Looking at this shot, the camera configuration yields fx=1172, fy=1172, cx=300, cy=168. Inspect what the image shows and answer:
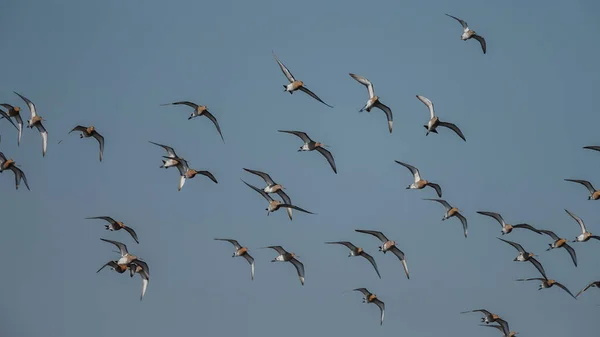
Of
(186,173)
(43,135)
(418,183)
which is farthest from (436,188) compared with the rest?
(43,135)

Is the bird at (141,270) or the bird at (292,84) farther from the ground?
the bird at (292,84)

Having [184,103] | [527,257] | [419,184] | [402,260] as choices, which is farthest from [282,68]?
[527,257]

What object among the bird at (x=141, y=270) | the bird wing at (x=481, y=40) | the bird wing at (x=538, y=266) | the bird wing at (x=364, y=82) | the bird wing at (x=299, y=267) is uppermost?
the bird wing at (x=481, y=40)

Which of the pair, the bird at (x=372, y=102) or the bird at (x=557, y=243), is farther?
the bird at (x=557, y=243)

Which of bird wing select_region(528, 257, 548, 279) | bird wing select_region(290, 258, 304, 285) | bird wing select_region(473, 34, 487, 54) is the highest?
bird wing select_region(473, 34, 487, 54)

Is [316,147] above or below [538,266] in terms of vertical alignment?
above

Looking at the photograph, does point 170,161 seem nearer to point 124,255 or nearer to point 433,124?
point 124,255

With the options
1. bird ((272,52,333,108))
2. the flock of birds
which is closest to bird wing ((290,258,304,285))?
the flock of birds

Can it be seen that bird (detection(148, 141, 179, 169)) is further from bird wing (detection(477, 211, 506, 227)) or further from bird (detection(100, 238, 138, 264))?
bird wing (detection(477, 211, 506, 227))

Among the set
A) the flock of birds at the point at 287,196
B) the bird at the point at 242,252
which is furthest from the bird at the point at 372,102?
the bird at the point at 242,252

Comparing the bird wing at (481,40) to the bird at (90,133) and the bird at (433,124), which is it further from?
the bird at (90,133)

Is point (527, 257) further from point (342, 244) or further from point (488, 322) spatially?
point (342, 244)

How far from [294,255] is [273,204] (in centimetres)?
488

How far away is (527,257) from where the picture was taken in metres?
83.1
